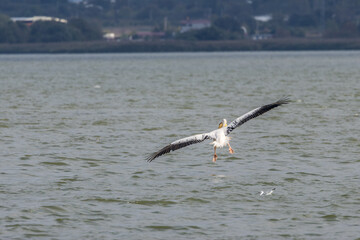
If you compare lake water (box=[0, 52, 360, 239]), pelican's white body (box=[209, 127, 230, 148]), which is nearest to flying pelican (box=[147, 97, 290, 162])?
pelican's white body (box=[209, 127, 230, 148])

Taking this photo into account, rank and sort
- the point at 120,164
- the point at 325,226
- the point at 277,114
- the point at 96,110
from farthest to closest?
the point at 96,110 < the point at 277,114 < the point at 120,164 < the point at 325,226

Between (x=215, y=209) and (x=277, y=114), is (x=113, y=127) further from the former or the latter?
(x=215, y=209)

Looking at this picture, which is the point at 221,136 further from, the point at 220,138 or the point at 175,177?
the point at 175,177

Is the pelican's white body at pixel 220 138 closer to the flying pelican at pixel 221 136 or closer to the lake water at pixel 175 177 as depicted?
the flying pelican at pixel 221 136

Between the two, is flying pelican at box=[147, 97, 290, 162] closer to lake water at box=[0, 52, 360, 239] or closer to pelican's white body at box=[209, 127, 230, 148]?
pelican's white body at box=[209, 127, 230, 148]

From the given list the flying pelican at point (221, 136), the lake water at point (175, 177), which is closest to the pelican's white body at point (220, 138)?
the flying pelican at point (221, 136)

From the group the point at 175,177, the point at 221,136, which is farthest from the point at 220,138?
the point at 175,177

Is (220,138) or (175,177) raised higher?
(220,138)

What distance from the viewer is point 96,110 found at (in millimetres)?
40594

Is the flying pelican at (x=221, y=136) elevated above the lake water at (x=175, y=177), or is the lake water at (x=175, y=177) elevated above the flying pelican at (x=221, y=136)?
the flying pelican at (x=221, y=136)

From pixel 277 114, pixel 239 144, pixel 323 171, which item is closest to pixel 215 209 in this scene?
pixel 323 171

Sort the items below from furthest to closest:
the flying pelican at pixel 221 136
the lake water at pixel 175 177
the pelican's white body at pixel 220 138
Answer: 1. the pelican's white body at pixel 220 138
2. the flying pelican at pixel 221 136
3. the lake water at pixel 175 177

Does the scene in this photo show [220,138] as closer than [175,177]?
Yes

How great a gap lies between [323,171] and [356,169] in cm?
90
